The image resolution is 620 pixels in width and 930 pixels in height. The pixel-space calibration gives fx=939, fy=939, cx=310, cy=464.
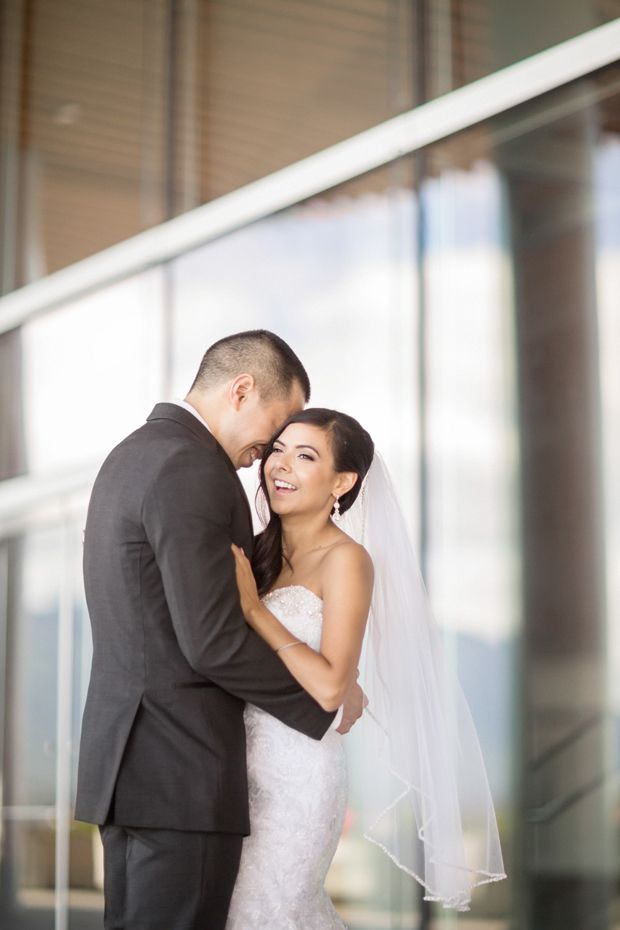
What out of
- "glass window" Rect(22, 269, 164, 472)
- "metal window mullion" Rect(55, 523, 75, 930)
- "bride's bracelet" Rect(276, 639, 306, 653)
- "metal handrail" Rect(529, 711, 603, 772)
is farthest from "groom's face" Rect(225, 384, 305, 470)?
"metal window mullion" Rect(55, 523, 75, 930)

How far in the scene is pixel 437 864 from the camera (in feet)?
7.72

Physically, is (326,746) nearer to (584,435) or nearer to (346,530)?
(346,530)

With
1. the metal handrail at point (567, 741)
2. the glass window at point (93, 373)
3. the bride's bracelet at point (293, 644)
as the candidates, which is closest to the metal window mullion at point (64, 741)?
the glass window at point (93, 373)

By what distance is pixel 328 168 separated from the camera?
14.0ft

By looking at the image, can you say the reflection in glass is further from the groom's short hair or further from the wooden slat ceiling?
the groom's short hair

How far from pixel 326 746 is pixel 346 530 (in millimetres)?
622

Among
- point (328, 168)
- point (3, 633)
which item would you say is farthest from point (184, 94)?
point (3, 633)

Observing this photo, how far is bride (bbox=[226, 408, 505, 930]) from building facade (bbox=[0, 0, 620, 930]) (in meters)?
0.89

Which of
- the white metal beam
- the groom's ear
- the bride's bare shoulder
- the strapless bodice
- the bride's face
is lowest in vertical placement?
the strapless bodice

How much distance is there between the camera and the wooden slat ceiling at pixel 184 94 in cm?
414

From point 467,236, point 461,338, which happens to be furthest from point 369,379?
point 467,236

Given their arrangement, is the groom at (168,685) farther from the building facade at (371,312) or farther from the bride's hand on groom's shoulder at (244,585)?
the building facade at (371,312)

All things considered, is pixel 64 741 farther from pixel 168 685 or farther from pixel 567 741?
pixel 168 685

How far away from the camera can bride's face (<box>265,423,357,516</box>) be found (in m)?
2.27
